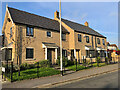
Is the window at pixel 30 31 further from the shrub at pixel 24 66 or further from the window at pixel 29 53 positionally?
the shrub at pixel 24 66

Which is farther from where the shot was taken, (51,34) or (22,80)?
(51,34)

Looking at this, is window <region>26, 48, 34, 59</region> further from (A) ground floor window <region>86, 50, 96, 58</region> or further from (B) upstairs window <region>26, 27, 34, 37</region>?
(A) ground floor window <region>86, 50, 96, 58</region>

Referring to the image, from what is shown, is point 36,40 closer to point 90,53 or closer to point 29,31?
point 29,31

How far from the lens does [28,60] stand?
13.9 meters

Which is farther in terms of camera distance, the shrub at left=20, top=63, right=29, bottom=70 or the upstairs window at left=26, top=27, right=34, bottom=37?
the upstairs window at left=26, top=27, right=34, bottom=37

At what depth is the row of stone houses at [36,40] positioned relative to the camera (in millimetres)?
13516

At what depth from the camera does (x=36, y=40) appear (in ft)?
49.5

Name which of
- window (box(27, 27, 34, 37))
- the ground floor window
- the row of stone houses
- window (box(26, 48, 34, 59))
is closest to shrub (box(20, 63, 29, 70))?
the row of stone houses

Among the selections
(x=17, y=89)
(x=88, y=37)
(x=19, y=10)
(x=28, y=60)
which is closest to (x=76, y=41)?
(x=88, y=37)

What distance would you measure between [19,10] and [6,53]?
7590 millimetres

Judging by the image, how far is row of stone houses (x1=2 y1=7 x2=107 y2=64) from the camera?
13.5 metres

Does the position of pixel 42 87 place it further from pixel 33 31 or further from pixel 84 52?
pixel 84 52

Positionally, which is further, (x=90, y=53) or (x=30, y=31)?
(x=90, y=53)

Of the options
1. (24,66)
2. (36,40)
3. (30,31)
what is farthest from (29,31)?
(24,66)
